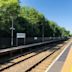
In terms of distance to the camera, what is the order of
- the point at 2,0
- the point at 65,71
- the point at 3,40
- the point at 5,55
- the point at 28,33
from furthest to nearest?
1. the point at 28,33
2. the point at 2,0
3. the point at 3,40
4. the point at 5,55
5. the point at 65,71

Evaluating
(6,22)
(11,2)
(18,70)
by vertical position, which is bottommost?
(18,70)

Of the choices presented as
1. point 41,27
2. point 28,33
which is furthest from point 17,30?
point 41,27

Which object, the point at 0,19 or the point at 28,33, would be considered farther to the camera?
the point at 28,33

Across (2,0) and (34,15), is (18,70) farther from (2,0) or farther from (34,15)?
(34,15)

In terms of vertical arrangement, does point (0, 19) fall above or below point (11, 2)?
below

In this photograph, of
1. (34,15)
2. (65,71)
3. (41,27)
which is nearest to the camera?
(65,71)

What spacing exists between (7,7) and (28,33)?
1044 inches

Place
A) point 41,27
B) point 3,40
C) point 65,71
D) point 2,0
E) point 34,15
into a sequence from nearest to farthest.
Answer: point 65,71, point 3,40, point 2,0, point 34,15, point 41,27

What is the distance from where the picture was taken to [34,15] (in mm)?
97312

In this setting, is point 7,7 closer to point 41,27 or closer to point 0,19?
point 0,19

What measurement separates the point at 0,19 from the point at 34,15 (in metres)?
46.6

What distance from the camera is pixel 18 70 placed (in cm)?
1709

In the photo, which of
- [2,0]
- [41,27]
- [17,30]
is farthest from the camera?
[41,27]

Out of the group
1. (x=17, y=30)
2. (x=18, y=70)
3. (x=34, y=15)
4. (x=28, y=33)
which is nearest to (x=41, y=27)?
(x=34, y=15)
